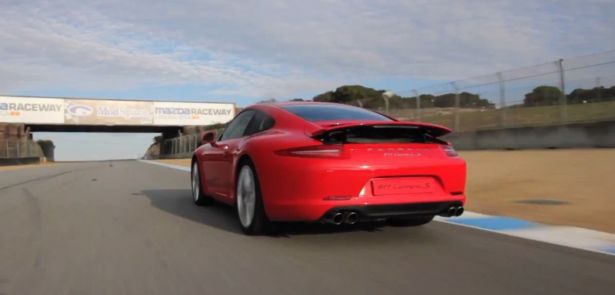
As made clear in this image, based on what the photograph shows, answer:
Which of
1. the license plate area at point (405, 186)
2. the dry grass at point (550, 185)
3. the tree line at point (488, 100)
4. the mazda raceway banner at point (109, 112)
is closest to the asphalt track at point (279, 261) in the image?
the license plate area at point (405, 186)

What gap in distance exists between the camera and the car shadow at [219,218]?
20.8ft

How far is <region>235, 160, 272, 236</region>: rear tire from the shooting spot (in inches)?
231

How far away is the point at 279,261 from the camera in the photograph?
4988 mm

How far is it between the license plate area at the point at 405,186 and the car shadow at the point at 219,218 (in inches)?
42.1

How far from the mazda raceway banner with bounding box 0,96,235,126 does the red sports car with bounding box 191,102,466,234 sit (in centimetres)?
6184

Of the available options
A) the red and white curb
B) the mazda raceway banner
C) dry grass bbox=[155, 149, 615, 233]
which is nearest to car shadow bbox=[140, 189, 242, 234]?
the red and white curb

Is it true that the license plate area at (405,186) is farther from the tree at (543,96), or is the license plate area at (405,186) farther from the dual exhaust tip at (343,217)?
the tree at (543,96)

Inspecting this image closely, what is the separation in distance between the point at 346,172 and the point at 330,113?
129 centimetres

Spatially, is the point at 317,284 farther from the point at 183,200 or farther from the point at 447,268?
the point at 183,200

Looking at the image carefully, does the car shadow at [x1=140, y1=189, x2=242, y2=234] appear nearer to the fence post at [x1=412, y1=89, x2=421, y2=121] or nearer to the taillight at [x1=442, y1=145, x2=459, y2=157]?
the taillight at [x1=442, y1=145, x2=459, y2=157]

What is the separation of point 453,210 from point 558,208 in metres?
2.72

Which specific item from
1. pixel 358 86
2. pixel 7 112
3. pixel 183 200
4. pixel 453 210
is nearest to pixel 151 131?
pixel 7 112

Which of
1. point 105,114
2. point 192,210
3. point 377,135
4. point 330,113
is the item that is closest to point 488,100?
point 192,210

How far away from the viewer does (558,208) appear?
25.1ft
